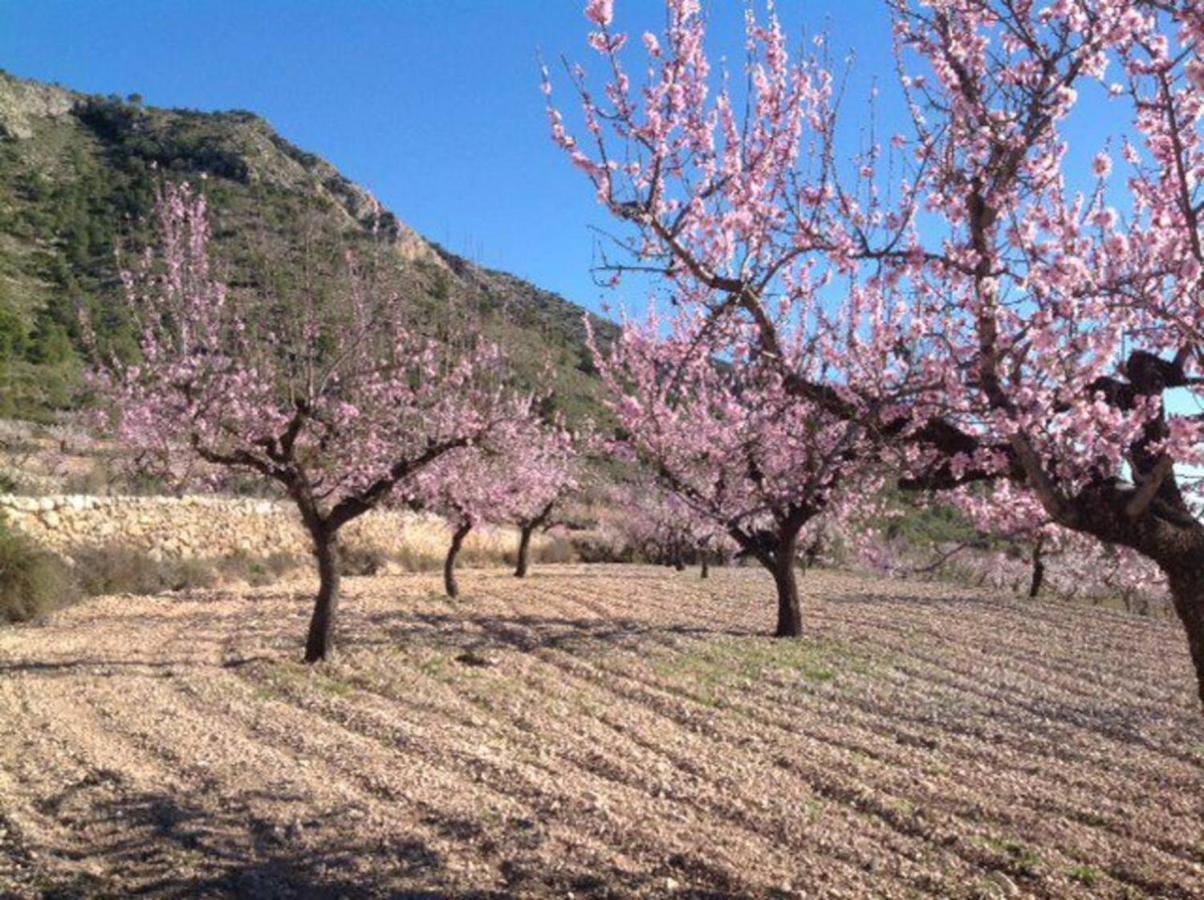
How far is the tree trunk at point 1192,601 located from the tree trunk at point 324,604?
9225mm

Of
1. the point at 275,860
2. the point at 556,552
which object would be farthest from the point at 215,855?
the point at 556,552

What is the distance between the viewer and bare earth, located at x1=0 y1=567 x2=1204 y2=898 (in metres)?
5.43

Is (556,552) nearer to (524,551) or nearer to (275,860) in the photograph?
(524,551)

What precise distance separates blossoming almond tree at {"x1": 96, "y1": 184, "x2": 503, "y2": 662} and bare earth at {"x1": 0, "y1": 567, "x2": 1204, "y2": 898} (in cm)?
232

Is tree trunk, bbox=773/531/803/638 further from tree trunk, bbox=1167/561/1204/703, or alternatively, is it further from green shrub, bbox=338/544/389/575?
green shrub, bbox=338/544/389/575

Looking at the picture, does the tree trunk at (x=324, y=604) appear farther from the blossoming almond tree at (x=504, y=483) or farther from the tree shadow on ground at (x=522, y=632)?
the blossoming almond tree at (x=504, y=483)

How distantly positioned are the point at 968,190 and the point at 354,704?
7277 mm

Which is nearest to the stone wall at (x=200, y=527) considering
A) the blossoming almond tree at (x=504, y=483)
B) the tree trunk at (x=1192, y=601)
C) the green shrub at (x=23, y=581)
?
the green shrub at (x=23, y=581)

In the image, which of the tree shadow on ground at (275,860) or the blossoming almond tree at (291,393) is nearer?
the tree shadow on ground at (275,860)

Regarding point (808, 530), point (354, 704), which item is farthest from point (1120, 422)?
point (808, 530)

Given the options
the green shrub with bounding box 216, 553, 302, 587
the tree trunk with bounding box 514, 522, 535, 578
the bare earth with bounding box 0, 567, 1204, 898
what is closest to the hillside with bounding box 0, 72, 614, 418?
the tree trunk with bounding box 514, 522, 535, 578

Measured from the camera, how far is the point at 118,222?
3997 centimetres

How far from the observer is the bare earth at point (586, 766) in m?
5.43

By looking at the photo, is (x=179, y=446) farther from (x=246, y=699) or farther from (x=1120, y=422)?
(x=1120, y=422)
